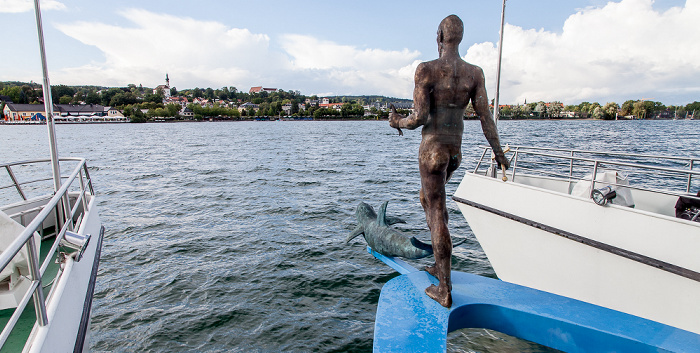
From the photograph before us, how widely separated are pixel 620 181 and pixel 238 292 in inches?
250

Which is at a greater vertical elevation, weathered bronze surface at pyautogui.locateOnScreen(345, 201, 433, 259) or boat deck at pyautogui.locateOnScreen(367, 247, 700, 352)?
weathered bronze surface at pyautogui.locateOnScreen(345, 201, 433, 259)

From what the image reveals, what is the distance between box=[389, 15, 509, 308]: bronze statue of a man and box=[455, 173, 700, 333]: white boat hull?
2125 mm

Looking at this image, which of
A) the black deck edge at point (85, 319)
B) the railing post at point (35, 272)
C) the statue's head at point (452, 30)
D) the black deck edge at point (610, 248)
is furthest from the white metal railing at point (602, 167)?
the black deck edge at point (85, 319)

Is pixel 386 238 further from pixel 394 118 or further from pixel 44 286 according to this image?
pixel 44 286

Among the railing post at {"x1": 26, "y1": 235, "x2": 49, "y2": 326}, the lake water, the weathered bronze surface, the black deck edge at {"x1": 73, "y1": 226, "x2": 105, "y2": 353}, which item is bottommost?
the lake water

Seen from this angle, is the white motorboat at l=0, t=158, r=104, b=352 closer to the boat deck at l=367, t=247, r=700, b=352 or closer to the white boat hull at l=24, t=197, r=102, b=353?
the white boat hull at l=24, t=197, r=102, b=353

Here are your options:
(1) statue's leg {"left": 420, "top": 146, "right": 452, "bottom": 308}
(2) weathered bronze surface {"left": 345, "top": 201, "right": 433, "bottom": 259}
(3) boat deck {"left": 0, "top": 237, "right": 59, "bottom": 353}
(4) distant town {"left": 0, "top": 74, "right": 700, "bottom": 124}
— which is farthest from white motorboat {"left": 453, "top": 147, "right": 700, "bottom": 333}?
(4) distant town {"left": 0, "top": 74, "right": 700, "bottom": 124}

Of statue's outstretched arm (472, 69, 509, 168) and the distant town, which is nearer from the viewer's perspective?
statue's outstretched arm (472, 69, 509, 168)

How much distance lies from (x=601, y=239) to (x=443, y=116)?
9.14 ft

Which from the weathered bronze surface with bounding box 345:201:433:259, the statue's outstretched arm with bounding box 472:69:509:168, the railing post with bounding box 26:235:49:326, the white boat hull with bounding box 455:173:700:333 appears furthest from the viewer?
the weathered bronze surface with bounding box 345:201:433:259

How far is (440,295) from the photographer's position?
366cm

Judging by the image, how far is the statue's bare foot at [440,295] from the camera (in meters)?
3.58

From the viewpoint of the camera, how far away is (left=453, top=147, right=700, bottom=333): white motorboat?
159 inches

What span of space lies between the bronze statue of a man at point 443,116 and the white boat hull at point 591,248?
2125mm
